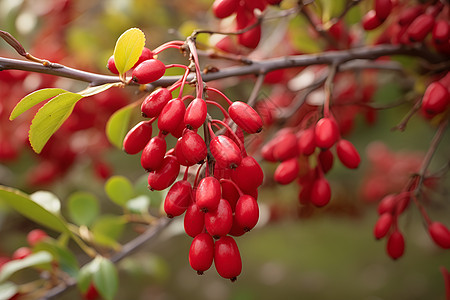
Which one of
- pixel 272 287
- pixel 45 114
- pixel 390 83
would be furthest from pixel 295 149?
pixel 272 287

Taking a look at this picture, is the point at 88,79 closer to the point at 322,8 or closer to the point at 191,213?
the point at 191,213

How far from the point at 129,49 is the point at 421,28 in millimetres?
497

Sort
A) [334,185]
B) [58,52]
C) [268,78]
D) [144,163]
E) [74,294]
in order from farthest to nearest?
1. [334,185]
2. [74,294]
3. [58,52]
4. [268,78]
5. [144,163]

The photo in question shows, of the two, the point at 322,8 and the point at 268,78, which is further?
the point at 268,78

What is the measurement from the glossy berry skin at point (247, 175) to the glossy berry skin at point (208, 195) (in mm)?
40

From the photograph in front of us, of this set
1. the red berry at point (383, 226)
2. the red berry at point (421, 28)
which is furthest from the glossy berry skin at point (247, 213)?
the red berry at point (421, 28)

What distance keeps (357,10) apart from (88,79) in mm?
674

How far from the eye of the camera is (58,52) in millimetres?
1350

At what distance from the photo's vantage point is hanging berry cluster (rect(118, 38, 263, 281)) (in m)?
0.48

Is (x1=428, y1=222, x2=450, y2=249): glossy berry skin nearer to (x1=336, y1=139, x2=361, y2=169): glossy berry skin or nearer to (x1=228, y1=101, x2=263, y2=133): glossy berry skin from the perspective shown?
(x1=336, y1=139, x2=361, y2=169): glossy berry skin

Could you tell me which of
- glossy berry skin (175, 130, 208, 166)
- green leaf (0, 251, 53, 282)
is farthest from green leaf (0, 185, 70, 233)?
glossy berry skin (175, 130, 208, 166)

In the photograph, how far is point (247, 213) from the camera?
49 cm

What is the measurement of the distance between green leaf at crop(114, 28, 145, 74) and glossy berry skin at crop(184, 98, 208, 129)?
117mm

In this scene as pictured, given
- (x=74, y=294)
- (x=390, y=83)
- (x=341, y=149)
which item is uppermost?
(x=341, y=149)
